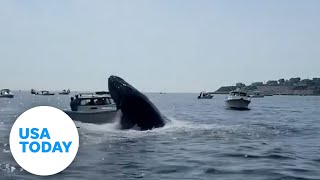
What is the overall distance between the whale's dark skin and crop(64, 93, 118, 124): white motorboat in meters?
3.65

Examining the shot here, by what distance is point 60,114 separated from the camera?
8461 millimetres

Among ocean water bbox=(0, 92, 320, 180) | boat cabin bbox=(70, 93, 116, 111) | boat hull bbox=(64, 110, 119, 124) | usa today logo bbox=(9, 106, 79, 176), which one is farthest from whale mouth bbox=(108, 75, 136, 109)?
usa today logo bbox=(9, 106, 79, 176)

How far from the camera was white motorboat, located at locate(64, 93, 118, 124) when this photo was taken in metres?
31.6

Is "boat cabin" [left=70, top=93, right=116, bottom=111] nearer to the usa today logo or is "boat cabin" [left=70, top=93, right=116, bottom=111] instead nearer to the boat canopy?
the boat canopy

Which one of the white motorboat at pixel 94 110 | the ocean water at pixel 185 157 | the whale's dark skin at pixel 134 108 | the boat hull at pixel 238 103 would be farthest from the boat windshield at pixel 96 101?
the boat hull at pixel 238 103

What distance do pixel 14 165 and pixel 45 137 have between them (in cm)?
663

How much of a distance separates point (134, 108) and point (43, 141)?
59.8ft

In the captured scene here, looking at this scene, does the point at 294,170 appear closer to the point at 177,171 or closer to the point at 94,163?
the point at 177,171

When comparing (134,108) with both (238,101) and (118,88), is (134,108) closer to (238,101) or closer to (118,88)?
(118,88)

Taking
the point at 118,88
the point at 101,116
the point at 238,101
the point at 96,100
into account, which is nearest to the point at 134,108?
the point at 118,88

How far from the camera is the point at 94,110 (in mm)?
33656

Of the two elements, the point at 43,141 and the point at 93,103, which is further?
the point at 93,103

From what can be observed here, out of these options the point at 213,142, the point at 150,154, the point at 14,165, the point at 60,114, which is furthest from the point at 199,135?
the point at 60,114

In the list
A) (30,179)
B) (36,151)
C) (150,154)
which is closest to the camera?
(36,151)
